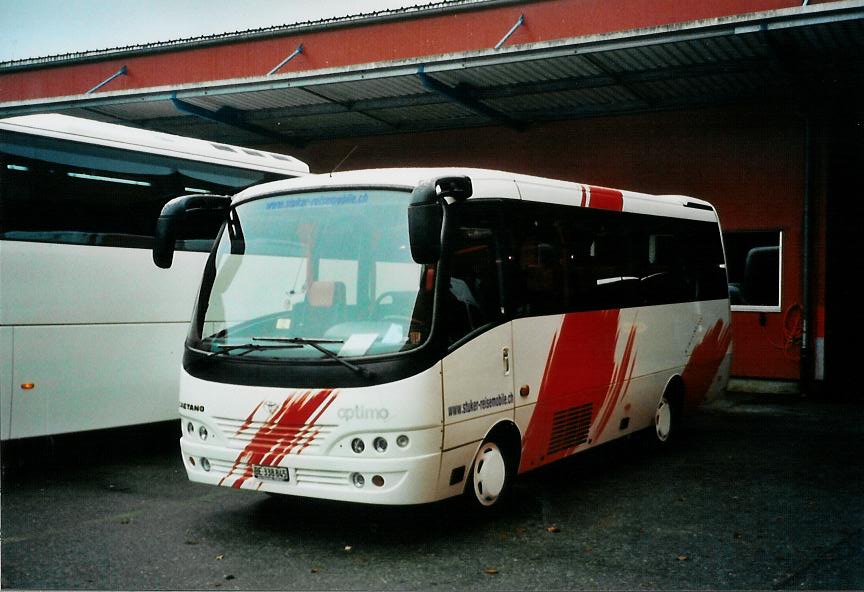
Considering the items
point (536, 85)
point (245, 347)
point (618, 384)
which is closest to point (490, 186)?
point (245, 347)

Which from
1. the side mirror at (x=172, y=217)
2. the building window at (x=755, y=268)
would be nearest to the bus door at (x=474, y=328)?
the side mirror at (x=172, y=217)

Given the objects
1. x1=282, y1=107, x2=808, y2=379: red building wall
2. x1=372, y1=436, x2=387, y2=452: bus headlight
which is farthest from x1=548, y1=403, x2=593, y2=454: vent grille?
x1=282, y1=107, x2=808, y2=379: red building wall

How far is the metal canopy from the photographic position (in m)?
11.9

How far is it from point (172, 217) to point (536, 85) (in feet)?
27.5

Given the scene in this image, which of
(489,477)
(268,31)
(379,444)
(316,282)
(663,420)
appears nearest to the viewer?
(379,444)

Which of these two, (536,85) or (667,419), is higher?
(536,85)

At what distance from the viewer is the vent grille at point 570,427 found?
8.09 meters

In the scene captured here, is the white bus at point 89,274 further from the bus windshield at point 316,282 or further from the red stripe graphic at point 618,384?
the red stripe graphic at point 618,384

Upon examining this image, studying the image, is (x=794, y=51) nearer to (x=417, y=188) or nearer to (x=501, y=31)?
(x=501, y=31)

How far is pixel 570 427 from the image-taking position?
8352 millimetres

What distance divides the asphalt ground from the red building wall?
544 cm

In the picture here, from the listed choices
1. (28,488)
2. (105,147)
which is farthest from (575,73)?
(28,488)

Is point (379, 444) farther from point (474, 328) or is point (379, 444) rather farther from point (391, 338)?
point (474, 328)

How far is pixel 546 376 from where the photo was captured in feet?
25.9
